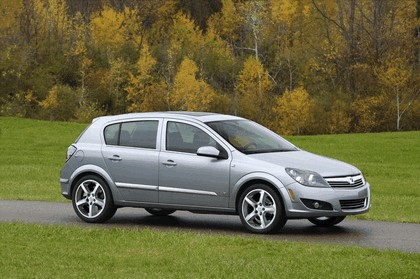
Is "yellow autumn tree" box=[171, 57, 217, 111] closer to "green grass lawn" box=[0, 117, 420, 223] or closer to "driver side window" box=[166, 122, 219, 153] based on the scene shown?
"green grass lawn" box=[0, 117, 420, 223]

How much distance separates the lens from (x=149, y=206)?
14.1 meters

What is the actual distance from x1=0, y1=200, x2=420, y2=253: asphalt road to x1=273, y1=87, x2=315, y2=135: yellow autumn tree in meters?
46.9

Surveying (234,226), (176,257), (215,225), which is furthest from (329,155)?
(176,257)

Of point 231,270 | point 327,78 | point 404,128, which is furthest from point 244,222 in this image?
point 327,78

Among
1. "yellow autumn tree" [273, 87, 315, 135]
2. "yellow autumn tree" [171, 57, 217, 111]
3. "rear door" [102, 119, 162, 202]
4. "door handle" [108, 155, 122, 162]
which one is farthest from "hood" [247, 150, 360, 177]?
"yellow autumn tree" [171, 57, 217, 111]

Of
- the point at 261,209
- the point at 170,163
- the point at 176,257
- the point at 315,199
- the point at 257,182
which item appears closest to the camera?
the point at 176,257

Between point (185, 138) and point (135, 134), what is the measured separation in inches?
33.3

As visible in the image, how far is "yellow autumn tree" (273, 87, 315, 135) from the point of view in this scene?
6330 centimetres

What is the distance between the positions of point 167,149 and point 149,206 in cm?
83

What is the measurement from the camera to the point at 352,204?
13.0 metres

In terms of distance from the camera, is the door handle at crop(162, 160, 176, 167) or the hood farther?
the door handle at crop(162, 160, 176, 167)

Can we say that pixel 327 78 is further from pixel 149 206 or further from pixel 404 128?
pixel 149 206

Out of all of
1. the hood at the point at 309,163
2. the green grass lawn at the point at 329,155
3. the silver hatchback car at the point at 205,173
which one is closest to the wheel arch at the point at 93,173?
the silver hatchback car at the point at 205,173

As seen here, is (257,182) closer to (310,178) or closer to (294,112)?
(310,178)
